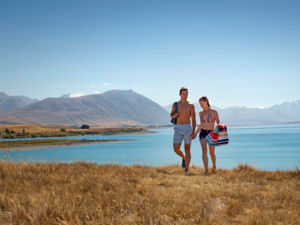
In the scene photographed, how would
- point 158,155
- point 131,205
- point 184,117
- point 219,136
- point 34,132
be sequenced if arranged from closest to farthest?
point 131,205 < point 219,136 < point 184,117 < point 158,155 < point 34,132

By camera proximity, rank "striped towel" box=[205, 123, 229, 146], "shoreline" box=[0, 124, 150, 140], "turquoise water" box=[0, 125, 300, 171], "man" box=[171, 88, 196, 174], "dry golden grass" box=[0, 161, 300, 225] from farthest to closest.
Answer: "shoreline" box=[0, 124, 150, 140]
"turquoise water" box=[0, 125, 300, 171]
"man" box=[171, 88, 196, 174]
"striped towel" box=[205, 123, 229, 146]
"dry golden grass" box=[0, 161, 300, 225]

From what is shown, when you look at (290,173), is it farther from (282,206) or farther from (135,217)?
(135,217)

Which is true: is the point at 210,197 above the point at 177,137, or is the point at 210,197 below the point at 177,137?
below

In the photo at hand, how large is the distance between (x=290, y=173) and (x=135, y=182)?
4.34 meters

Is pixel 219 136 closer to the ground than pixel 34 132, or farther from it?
farther from it

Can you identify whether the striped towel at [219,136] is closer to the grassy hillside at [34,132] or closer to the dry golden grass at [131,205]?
the dry golden grass at [131,205]

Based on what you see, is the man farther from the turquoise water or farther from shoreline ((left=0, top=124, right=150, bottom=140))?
shoreline ((left=0, top=124, right=150, bottom=140))

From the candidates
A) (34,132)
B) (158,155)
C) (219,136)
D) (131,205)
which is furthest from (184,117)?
(34,132)

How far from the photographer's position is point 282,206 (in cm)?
418

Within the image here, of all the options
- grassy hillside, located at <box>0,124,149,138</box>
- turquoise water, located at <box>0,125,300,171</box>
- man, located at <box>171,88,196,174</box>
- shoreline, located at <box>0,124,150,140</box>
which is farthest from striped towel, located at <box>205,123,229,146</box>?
grassy hillside, located at <box>0,124,149,138</box>

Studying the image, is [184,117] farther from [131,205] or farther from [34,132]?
[34,132]

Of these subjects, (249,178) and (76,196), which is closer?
(76,196)

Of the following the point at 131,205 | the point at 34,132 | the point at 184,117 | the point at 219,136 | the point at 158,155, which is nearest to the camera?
the point at 131,205

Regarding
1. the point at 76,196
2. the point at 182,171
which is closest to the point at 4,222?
the point at 76,196
